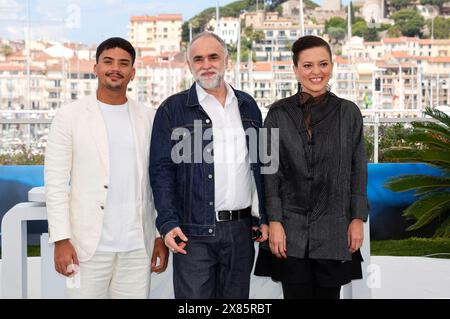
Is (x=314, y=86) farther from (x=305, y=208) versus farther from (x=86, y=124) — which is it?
(x=86, y=124)

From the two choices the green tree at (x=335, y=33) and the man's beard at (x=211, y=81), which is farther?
the green tree at (x=335, y=33)

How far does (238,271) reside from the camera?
259 cm

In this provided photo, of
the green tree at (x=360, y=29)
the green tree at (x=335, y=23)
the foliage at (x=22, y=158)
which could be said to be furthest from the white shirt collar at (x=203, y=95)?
the green tree at (x=360, y=29)

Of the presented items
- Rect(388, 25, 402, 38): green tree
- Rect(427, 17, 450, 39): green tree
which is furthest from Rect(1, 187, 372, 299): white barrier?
Rect(388, 25, 402, 38): green tree

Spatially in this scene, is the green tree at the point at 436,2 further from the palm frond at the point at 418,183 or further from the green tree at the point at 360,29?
the palm frond at the point at 418,183

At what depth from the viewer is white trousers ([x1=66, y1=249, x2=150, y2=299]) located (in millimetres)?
2639

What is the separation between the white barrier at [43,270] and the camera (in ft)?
9.82

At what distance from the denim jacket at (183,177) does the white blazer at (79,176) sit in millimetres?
135

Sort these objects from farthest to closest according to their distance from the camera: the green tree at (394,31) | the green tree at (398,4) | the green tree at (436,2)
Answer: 1. the green tree at (398,4)
2. the green tree at (394,31)
3. the green tree at (436,2)

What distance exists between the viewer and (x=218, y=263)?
262cm

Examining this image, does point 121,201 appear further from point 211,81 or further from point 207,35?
point 207,35

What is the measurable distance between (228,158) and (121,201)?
414 millimetres
